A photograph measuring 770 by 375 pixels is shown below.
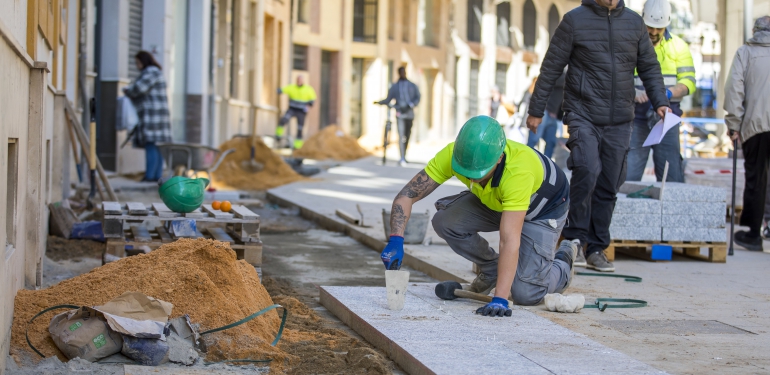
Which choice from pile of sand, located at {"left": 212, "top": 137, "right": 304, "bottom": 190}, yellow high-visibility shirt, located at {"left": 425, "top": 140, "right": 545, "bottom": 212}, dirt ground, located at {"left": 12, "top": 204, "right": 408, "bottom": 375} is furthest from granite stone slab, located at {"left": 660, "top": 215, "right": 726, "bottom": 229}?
pile of sand, located at {"left": 212, "top": 137, "right": 304, "bottom": 190}

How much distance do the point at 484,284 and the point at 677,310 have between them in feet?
3.66

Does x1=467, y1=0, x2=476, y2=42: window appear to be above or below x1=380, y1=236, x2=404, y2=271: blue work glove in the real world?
above

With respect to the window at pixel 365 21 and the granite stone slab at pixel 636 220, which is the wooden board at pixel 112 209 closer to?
the granite stone slab at pixel 636 220

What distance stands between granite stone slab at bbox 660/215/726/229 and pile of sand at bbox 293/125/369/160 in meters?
17.6

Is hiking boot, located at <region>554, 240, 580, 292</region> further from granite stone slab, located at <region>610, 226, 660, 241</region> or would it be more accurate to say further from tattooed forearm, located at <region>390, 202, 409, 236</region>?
granite stone slab, located at <region>610, 226, 660, 241</region>

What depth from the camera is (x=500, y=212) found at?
5.62 meters

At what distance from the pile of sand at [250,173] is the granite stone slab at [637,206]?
8.73m

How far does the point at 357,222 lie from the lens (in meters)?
10.2

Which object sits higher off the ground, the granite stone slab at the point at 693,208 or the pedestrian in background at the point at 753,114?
the pedestrian in background at the point at 753,114

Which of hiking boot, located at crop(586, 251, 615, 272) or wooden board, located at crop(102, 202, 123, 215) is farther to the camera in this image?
hiking boot, located at crop(586, 251, 615, 272)

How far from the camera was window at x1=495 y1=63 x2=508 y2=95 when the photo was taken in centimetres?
4650

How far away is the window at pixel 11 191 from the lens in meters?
4.73

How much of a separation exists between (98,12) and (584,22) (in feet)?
→ 31.4

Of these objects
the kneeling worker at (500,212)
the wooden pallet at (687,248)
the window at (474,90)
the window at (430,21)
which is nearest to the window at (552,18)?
the window at (474,90)
